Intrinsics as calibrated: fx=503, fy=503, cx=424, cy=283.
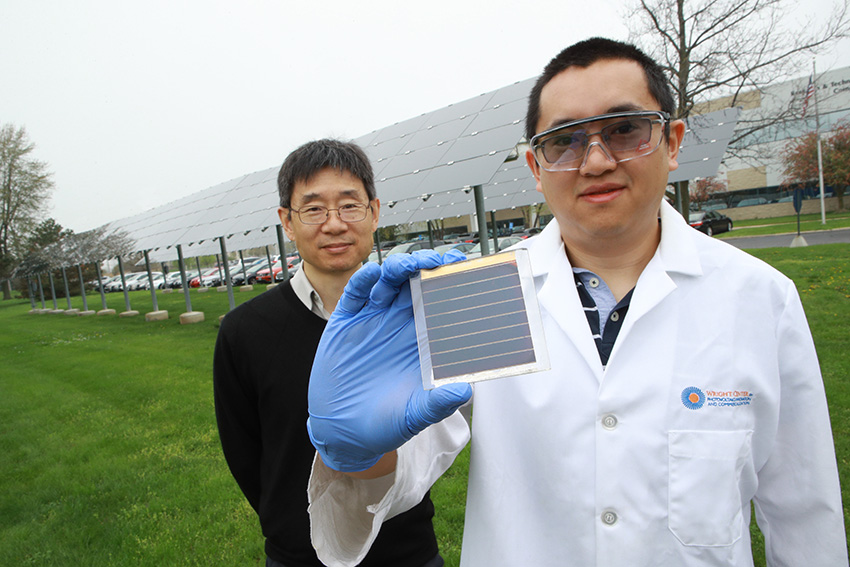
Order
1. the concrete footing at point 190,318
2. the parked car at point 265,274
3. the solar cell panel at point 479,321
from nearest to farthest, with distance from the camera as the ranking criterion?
the solar cell panel at point 479,321 < the concrete footing at point 190,318 < the parked car at point 265,274

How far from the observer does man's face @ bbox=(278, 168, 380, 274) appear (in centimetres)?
207

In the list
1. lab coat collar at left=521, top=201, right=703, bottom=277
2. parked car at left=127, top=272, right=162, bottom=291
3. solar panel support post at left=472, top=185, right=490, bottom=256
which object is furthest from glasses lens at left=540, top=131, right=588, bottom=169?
parked car at left=127, top=272, right=162, bottom=291

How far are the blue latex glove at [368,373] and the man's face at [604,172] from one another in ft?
1.41

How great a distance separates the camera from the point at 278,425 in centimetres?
186

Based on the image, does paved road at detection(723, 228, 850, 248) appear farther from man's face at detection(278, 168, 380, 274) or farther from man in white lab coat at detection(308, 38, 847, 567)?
man's face at detection(278, 168, 380, 274)

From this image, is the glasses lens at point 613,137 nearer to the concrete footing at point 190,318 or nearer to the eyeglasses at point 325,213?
the eyeglasses at point 325,213

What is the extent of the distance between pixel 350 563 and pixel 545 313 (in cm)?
95

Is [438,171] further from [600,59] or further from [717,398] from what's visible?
[717,398]

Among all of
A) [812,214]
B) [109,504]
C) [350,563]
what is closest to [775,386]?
[350,563]

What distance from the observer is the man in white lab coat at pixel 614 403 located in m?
1.31

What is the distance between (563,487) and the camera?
1.36m

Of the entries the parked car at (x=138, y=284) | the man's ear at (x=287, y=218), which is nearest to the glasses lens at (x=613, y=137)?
the man's ear at (x=287, y=218)

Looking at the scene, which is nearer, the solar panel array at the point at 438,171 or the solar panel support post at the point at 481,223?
the solar panel support post at the point at 481,223

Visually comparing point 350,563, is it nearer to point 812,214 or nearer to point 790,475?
point 790,475
